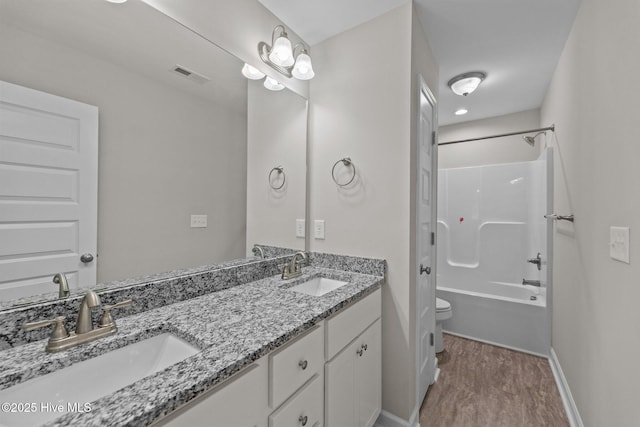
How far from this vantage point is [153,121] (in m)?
1.06

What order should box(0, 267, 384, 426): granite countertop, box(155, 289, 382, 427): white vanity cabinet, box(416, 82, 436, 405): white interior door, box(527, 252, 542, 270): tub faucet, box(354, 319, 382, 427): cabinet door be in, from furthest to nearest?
box(527, 252, 542, 270): tub faucet
box(416, 82, 436, 405): white interior door
box(354, 319, 382, 427): cabinet door
box(155, 289, 382, 427): white vanity cabinet
box(0, 267, 384, 426): granite countertop

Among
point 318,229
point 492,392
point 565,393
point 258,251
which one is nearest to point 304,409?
point 258,251

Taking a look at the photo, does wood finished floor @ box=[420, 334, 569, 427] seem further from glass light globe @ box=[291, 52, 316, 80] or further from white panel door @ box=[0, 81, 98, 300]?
glass light globe @ box=[291, 52, 316, 80]

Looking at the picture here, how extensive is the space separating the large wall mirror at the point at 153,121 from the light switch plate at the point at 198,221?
0.02 meters

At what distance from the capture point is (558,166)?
2.18 metres

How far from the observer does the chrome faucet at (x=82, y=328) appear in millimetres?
753

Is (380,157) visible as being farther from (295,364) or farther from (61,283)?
(61,283)

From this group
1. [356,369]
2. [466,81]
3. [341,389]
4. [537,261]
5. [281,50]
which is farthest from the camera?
[537,261]

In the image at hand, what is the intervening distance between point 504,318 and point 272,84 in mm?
2789

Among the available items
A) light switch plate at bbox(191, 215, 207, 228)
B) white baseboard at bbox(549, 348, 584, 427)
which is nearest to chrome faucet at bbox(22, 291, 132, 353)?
light switch plate at bbox(191, 215, 207, 228)

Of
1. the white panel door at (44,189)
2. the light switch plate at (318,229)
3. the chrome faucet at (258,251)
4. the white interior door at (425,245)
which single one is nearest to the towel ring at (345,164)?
the light switch plate at (318,229)

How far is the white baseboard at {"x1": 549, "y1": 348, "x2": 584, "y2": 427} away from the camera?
161cm

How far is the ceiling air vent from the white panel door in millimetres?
422

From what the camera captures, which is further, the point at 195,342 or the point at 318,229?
the point at 318,229
